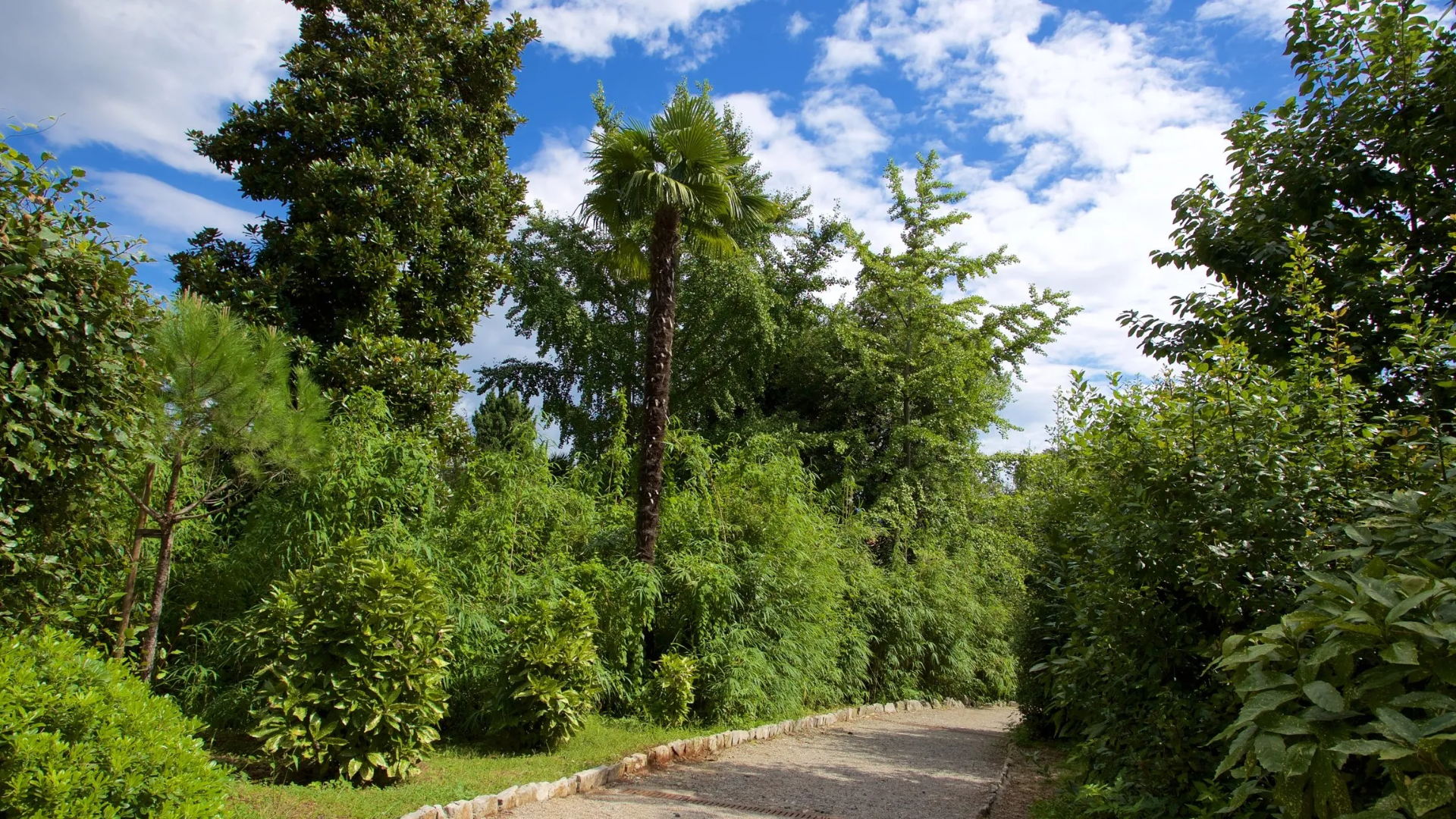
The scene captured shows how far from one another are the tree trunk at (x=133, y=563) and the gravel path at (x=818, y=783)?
8.84 ft

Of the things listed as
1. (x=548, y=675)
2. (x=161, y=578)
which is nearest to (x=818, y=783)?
(x=548, y=675)

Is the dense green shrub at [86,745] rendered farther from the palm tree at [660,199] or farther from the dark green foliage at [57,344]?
the palm tree at [660,199]

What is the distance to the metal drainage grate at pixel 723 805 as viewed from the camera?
5.01 metres

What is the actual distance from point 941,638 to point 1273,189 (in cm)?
940

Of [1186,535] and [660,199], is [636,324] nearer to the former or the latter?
[660,199]

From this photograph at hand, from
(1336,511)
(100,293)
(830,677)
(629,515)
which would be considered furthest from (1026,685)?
(100,293)

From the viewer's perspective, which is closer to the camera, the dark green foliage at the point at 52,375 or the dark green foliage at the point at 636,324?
the dark green foliage at the point at 52,375

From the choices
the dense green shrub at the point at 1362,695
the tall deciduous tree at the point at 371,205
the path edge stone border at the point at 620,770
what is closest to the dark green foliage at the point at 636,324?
the tall deciduous tree at the point at 371,205

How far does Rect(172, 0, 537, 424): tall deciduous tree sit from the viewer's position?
8336 millimetres

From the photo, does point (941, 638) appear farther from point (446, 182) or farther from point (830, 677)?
point (446, 182)

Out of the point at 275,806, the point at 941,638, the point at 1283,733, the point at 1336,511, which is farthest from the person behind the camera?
the point at 941,638

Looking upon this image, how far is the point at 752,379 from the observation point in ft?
64.6

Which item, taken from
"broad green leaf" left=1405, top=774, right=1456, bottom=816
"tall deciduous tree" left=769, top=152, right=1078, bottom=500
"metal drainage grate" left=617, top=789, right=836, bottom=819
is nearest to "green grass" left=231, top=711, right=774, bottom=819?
"metal drainage grate" left=617, top=789, right=836, bottom=819

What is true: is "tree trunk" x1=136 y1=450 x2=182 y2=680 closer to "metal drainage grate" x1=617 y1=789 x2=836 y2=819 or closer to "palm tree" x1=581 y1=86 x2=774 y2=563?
"metal drainage grate" x1=617 y1=789 x2=836 y2=819
